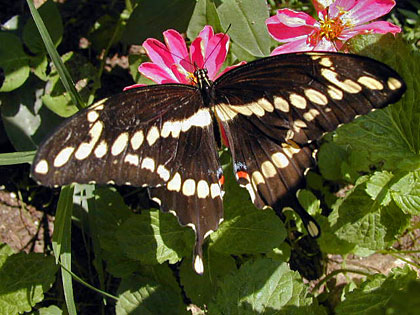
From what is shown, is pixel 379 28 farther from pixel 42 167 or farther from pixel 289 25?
pixel 42 167

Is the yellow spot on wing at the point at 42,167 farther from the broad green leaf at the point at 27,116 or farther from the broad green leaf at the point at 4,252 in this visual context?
the broad green leaf at the point at 27,116

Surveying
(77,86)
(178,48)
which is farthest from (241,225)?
(77,86)

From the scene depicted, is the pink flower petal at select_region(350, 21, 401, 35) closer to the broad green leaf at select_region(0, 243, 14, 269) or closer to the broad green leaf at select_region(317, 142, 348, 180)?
the broad green leaf at select_region(317, 142, 348, 180)

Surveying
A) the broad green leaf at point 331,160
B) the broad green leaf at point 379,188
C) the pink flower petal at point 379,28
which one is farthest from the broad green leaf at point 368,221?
the pink flower petal at point 379,28

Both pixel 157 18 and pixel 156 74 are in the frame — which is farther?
pixel 157 18

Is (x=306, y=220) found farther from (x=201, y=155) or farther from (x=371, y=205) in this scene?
(x=201, y=155)
